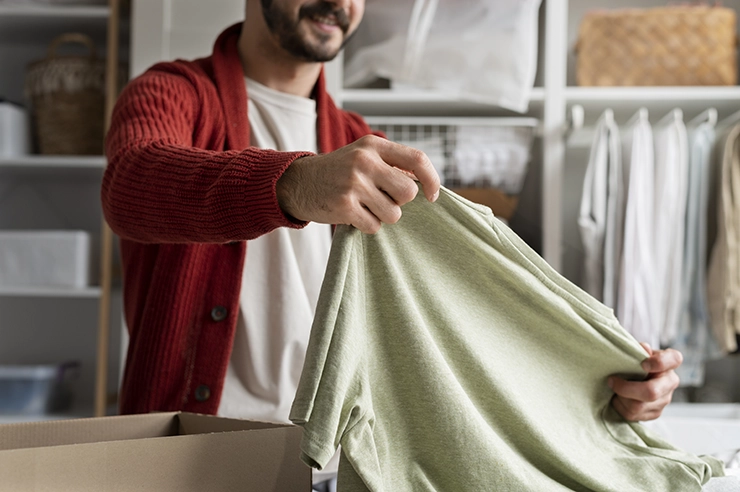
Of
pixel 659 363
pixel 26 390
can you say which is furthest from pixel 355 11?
pixel 26 390

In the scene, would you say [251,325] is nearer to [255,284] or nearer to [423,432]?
[255,284]

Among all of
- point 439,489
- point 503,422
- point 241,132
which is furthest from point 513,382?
point 241,132

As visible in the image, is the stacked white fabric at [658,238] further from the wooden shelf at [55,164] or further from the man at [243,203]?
the wooden shelf at [55,164]

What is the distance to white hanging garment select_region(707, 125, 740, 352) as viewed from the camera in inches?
66.1

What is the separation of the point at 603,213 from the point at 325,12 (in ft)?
3.09

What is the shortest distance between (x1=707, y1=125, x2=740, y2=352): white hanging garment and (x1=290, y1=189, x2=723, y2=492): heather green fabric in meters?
0.98

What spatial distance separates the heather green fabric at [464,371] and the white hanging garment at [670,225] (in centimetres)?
95

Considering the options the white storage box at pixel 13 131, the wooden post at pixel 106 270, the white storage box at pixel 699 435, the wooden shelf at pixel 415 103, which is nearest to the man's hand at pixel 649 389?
the white storage box at pixel 699 435

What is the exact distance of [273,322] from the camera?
3.63 feet

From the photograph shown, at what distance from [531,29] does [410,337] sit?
133 cm

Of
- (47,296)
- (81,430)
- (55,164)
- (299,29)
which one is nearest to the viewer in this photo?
(81,430)

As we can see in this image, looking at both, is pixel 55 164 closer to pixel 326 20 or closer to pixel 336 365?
pixel 326 20

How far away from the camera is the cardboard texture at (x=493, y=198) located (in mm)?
1744

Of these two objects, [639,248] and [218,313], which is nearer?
[218,313]
